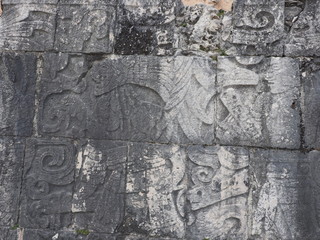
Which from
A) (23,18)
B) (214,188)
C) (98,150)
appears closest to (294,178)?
(214,188)

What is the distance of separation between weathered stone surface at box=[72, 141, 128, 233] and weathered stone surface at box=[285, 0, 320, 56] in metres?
1.75

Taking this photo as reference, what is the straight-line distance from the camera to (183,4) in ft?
12.6

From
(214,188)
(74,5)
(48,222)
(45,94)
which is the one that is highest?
(74,5)

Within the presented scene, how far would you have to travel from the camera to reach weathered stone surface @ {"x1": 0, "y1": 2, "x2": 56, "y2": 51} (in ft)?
12.5

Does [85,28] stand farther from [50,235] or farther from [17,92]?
[50,235]

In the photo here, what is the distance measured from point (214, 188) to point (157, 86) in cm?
103

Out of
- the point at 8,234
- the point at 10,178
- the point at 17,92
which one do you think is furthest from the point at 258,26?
the point at 8,234

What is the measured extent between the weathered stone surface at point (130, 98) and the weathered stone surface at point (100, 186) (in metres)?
0.14

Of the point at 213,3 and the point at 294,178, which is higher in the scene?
the point at 213,3

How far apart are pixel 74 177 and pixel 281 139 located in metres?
1.86

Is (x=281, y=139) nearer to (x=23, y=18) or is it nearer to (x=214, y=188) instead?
(x=214, y=188)

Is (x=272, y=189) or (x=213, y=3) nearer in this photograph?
(x=272, y=189)

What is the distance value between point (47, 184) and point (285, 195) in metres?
2.10

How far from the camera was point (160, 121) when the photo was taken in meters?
3.65
